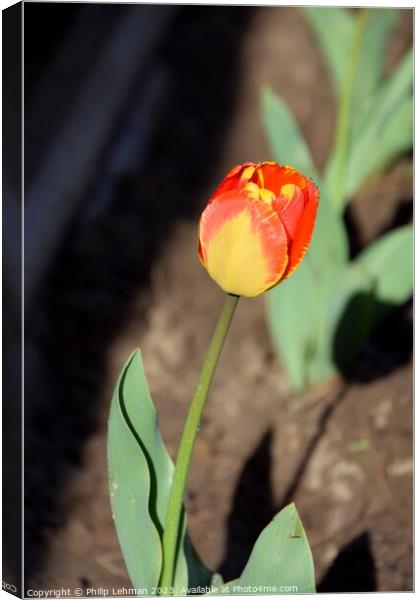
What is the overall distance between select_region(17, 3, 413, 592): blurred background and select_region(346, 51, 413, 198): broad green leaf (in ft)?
0.65

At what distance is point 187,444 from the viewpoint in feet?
3.10

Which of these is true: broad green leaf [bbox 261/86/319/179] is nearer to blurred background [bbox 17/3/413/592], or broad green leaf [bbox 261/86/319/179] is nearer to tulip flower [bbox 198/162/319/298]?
blurred background [bbox 17/3/413/592]

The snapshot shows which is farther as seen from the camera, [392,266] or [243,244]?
[392,266]

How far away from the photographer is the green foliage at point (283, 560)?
0.97 metres

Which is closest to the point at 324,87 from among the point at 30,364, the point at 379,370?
the point at 379,370

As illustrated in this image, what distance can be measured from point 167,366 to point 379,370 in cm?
33

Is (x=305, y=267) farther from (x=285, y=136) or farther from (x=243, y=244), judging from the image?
(x=243, y=244)

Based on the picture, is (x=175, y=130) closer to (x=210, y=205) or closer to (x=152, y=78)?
(x=152, y=78)

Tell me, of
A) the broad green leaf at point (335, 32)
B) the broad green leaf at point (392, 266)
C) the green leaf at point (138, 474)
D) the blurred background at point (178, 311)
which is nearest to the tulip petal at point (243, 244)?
the green leaf at point (138, 474)

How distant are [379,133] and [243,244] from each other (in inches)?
35.3

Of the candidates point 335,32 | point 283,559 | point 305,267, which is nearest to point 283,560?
point 283,559

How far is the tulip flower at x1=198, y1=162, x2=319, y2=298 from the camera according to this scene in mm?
836

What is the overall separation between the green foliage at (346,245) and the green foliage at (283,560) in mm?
570

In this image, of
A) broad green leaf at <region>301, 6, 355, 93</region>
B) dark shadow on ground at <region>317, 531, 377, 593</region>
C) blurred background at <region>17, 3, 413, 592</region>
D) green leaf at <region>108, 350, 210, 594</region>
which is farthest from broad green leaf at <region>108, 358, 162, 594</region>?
broad green leaf at <region>301, 6, 355, 93</region>
